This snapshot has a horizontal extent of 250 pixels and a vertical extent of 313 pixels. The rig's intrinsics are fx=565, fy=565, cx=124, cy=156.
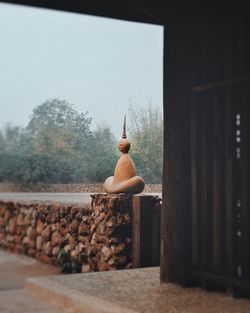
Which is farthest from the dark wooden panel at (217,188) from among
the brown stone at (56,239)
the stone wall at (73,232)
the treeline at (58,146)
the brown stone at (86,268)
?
the brown stone at (56,239)

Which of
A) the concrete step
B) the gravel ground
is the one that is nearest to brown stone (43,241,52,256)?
the gravel ground

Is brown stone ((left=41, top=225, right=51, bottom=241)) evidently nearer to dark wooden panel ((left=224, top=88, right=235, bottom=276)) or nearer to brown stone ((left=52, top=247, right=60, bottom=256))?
brown stone ((left=52, top=247, right=60, bottom=256))

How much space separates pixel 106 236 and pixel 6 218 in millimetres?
3735

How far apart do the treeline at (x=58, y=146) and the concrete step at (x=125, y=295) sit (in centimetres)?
86

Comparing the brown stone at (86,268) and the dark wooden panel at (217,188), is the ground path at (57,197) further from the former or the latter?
the dark wooden panel at (217,188)

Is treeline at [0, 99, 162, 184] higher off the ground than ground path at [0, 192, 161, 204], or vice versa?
treeline at [0, 99, 162, 184]

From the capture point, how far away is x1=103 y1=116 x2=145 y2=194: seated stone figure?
6456 mm

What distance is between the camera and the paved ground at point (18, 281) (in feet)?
14.3

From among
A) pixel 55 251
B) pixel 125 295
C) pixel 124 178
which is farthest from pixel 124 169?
pixel 125 295

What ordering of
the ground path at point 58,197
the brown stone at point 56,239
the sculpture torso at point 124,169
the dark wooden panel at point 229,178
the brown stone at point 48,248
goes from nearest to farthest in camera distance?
the dark wooden panel at point 229,178
the sculpture torso at point 124,169
the brown stone at point 56,239
the brown stone at point 48,248
the ground path at point 58,197

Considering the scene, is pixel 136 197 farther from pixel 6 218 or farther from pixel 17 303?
pixel 6 218

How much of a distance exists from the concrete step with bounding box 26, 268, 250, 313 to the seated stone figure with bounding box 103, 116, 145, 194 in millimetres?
1473

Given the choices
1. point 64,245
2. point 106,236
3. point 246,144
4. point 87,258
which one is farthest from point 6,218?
point 246,144

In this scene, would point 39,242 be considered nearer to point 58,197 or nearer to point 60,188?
point 58,197
